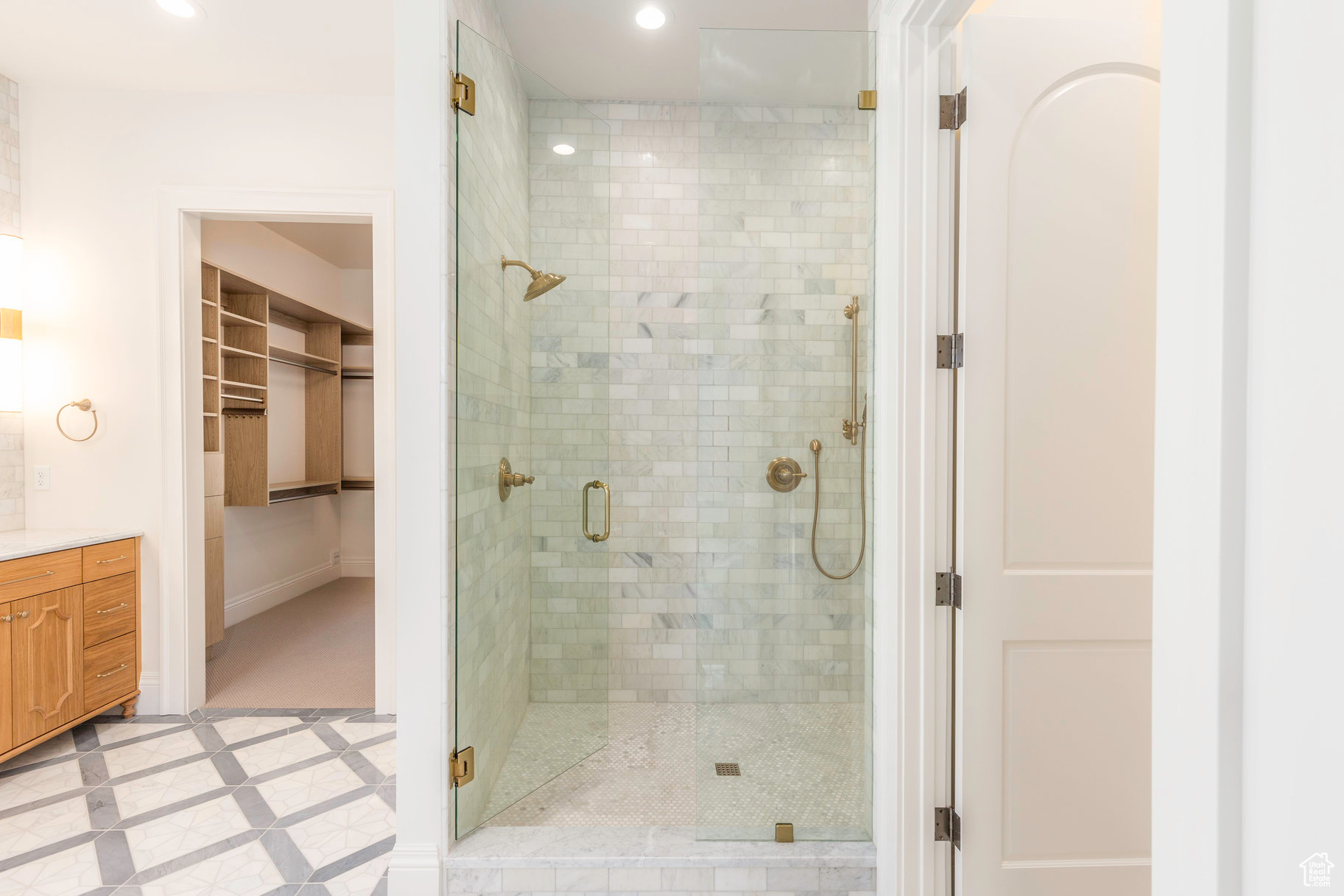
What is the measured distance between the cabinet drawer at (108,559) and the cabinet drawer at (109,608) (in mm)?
28

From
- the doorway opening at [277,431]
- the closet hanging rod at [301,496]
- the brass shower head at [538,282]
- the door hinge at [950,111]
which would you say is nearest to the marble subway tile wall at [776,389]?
the door hinge at [950,111]

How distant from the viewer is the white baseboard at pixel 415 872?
5.26 feet

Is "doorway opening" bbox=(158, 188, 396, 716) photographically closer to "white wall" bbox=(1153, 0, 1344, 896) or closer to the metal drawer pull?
the metal drawer pull

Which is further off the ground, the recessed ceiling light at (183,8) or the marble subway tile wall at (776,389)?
the recessed ceiling light at (183,8)

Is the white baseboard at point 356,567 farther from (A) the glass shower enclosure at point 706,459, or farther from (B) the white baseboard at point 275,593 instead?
(A) the glass shower enclosure at point 706,459

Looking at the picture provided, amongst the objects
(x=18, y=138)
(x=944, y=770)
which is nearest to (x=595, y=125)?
(x=944, y=770)

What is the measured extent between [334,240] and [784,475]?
4690mm

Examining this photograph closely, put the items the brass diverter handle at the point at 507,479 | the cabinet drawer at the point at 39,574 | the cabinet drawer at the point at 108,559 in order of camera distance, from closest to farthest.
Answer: the brass diverter handle at the point at 507,479 < the cabinet drawer at the point at 39,574 < the cabinet drawer at the point at 108,559

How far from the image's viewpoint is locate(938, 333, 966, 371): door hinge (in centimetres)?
148

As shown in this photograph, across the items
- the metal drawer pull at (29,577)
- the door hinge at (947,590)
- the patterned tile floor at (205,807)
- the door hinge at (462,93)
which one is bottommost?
the patterned tile floor at (205,807)

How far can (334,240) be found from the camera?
15.8 ft

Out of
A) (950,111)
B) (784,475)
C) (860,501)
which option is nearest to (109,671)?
(784,475)

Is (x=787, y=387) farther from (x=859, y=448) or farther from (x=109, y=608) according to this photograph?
(x=109, y=608)

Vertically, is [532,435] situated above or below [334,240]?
below
